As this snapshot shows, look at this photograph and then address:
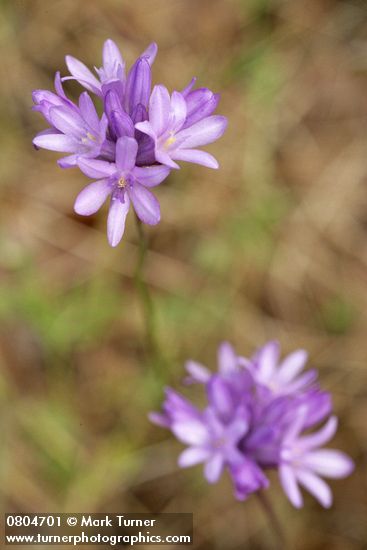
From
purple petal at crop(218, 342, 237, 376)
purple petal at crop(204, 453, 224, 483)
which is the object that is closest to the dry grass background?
purple petal at crop(218, 342, 237, 376)

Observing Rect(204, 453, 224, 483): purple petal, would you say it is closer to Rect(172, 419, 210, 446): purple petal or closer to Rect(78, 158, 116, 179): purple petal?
Rect(172, 419, 210, 446): purple petal

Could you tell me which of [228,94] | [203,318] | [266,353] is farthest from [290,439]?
[228,94]

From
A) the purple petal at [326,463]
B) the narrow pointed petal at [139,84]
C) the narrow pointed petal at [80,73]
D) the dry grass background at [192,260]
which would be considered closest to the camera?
the narrow pointed petal at [139,84]

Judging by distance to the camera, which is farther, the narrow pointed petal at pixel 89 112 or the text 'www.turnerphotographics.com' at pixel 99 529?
the text 'www.turnerphotographics.com' at pixel 99 529

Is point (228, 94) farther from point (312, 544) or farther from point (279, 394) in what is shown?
point (312, 544)

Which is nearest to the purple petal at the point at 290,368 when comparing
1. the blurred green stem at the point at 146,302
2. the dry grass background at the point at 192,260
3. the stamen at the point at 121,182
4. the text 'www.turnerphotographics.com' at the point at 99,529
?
the blurred green stem at the point at 146,302

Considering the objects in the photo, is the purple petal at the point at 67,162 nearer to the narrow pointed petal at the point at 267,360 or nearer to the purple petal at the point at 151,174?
the purple petal at the point at 151,174
